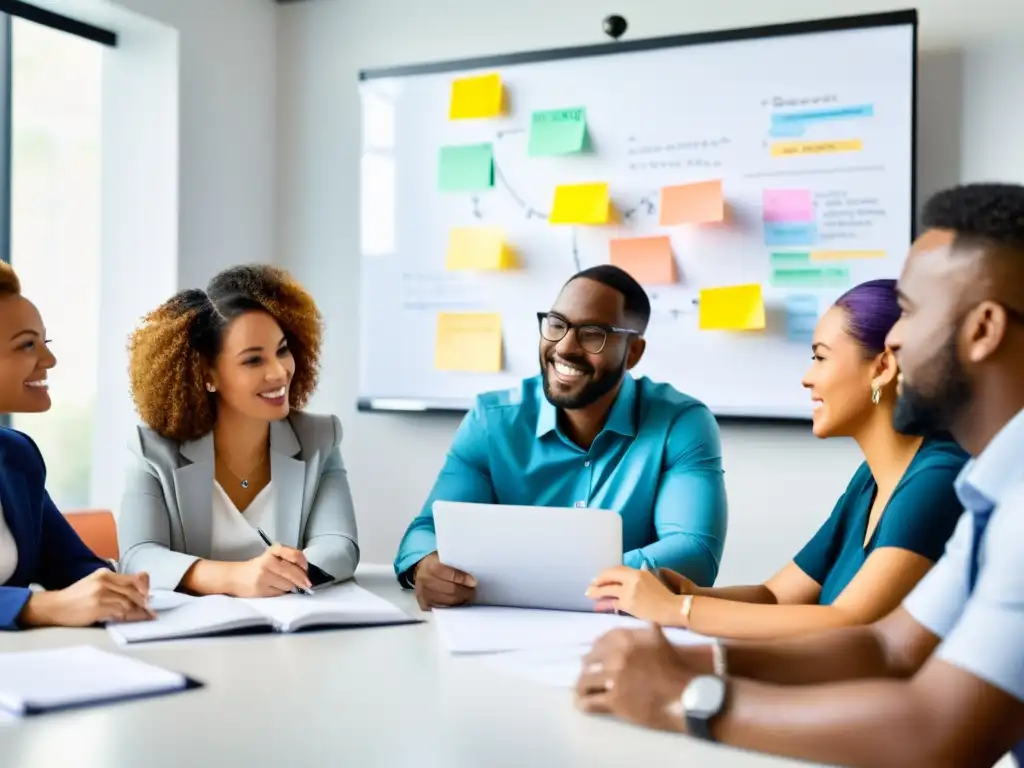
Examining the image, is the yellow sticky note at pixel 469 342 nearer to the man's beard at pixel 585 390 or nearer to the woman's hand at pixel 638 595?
the man's beard at pixel 585 390

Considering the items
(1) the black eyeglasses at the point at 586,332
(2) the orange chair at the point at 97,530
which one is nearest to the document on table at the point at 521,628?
(1) the black eyeglasses at the point at 586,332

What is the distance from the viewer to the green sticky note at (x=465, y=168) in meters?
3.26

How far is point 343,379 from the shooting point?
353 cm

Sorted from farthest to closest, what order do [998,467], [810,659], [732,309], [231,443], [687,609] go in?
[732,309]
[231,443]
[687,609]
[810,659]
[998,467]

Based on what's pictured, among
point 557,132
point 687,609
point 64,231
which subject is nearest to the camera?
point 687,609

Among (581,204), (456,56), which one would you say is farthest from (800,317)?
(456,56)

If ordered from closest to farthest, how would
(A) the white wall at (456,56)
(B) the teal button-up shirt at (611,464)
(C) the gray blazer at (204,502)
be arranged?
1. (C) the gray blazer at (204,502)
2. (B) the teal button-up shirt at (611,464)
3. (A) the white wall at (456,56)

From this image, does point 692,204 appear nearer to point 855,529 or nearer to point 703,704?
point 855,529

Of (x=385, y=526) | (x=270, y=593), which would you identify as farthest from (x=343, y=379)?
(x=270, y=593)

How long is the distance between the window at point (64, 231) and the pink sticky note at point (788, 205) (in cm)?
202

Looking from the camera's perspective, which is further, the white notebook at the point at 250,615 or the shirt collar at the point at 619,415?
the shirt collar at the point at 619,415

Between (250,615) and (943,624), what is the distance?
3.17ft

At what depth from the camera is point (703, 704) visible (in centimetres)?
109

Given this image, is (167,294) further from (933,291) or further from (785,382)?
(933,291)
